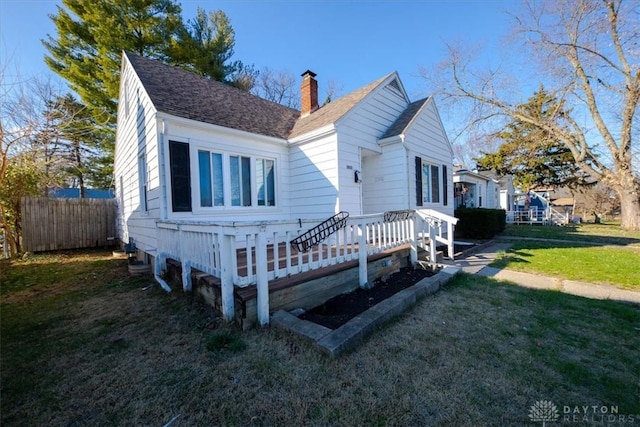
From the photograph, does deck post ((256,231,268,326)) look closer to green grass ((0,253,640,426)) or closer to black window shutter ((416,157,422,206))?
green grass ((0,253,640,426))

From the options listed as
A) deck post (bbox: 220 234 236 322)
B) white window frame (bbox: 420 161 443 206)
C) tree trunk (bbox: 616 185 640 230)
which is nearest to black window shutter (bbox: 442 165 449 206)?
white window frame (bbox: 420 161 443 206)

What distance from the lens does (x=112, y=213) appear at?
480 inches

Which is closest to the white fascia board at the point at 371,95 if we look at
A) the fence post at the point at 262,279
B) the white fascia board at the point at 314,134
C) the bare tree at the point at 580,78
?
the white fascia board at the point at 314,134

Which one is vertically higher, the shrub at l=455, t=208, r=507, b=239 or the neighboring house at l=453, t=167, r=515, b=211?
the neighboring house at l=453, t=167, r=515, b=211

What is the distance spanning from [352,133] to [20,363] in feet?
23.1

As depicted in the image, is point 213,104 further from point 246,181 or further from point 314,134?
point 314,134

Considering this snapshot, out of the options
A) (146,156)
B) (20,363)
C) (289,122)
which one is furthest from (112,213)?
(20,363)

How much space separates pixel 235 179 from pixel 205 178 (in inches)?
29.9

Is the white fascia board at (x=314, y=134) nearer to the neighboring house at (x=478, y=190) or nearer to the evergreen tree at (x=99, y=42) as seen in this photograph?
the evergreen tree at (x=99, y=42)

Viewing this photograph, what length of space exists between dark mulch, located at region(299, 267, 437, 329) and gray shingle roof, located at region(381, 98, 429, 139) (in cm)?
441

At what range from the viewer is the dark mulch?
3.69 metres

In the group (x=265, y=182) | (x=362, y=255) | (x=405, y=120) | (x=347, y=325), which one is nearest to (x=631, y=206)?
(x=405, y=120)

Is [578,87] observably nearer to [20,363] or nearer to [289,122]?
[289,122]

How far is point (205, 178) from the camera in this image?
630 centimetres
